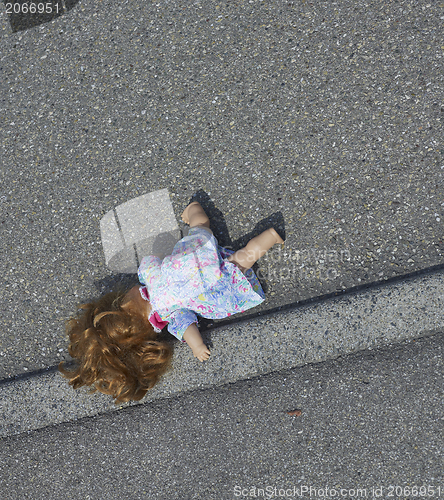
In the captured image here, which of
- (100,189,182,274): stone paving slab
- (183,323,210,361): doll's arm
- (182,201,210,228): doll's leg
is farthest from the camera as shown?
(100,189,182,274): stone paving slab

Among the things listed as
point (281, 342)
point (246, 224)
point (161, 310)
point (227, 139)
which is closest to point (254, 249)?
point (246, 224)

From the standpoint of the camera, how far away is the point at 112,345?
2.22 meters

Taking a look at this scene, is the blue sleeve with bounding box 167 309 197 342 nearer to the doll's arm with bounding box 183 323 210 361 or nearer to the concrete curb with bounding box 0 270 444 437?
the doll's arm with bounding box 183 323 210 361

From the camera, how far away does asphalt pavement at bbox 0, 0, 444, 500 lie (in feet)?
7.23

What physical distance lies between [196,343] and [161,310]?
306 mm

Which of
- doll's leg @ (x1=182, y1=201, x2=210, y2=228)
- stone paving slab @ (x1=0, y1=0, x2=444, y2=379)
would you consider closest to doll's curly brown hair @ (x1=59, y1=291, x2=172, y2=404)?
stone paving slab @ (x1=0, y1=0, x2=444, y2=379)

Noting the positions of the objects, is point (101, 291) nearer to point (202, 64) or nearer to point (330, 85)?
point (202, 64)

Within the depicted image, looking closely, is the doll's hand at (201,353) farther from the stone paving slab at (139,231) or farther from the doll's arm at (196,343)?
the stone paving slab at (139,231)

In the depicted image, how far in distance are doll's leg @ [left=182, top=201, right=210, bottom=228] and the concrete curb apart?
717 millimetres

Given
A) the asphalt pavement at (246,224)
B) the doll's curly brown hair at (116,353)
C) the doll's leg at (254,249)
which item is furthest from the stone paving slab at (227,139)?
the doll's curly brown hair at (116,353)

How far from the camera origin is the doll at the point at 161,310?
2234 millimetres

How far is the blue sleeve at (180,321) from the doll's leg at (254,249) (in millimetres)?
450

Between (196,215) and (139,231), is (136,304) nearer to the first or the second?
(139,231)

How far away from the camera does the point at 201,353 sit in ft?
7.52
